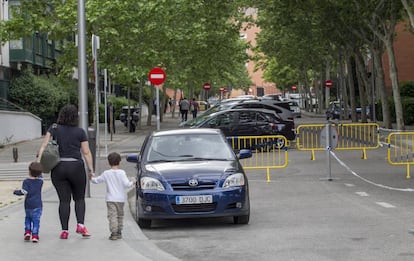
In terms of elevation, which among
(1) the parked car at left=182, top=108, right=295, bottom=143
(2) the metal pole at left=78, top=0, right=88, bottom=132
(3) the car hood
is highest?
(2) the metal pole at left=78, top=0, right=88, bottom=132

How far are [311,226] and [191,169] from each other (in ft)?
6.29

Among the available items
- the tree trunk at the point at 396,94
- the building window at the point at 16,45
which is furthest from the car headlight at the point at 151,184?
the building window at the point at 16,45

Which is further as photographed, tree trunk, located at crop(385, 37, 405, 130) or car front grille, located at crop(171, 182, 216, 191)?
tree trunk, located at crop(385, 37, 405, 130)

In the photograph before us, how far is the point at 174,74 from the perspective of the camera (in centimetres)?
4422

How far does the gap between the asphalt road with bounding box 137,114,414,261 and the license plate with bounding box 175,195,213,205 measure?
440 mm

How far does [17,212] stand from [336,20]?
105 feet

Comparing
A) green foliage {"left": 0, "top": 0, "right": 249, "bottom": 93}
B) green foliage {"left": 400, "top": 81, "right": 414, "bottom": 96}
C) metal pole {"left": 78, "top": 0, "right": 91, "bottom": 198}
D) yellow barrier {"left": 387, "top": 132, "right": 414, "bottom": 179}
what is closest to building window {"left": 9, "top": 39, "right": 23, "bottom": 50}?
green foliage {"left": 0, "top": 0, "right": 249, "bottom": 93}

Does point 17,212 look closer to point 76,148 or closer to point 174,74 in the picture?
point 76,148

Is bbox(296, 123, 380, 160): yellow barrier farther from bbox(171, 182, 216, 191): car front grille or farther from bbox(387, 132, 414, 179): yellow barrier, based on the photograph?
bbox(171, 182, 216, 191): car front grille

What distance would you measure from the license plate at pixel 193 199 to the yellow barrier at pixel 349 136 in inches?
472

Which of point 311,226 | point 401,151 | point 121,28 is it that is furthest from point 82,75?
point 121,28

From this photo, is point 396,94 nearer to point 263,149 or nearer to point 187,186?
point 263,149

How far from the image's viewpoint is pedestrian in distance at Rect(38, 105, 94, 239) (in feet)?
33.3

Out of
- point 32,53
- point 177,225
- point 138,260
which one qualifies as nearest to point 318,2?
point 32,53
